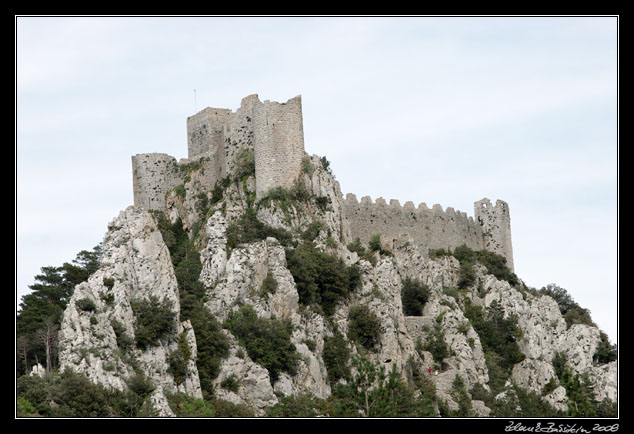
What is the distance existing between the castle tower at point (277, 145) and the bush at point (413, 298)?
929 cm

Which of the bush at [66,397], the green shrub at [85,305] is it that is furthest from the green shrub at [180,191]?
the bush at [66,397]

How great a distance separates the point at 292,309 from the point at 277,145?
38.4 ft

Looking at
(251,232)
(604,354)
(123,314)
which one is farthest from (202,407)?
(604,354)

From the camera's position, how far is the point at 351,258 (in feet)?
226

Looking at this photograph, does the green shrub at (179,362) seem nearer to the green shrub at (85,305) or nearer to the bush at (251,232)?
the green shrub at (85,305)

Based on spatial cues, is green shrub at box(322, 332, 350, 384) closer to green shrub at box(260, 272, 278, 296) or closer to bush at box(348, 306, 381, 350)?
bush at box(348, 306, 381, 350)

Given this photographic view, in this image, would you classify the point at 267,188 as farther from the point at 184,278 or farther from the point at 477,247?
the point at 477,247

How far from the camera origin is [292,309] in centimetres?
6250

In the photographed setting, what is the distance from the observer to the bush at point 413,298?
72188mm

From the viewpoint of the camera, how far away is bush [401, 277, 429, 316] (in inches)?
2842

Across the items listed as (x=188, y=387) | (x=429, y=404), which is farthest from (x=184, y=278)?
(x=429, y=404)

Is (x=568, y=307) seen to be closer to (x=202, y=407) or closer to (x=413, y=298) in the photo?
(x=413, y=298)

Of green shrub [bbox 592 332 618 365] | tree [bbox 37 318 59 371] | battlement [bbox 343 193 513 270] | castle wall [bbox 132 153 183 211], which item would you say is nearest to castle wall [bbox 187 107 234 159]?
castle wall [bbox 132 153 183 211]

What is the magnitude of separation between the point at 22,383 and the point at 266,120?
83.1 ft
